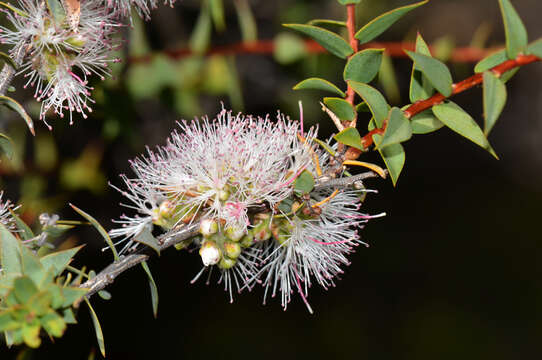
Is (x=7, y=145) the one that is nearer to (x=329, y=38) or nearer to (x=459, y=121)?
(x=329, y=38)

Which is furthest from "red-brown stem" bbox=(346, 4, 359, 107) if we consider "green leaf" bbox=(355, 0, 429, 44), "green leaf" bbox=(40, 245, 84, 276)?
"green leaf" bbox=(40, 245, 84, 276)

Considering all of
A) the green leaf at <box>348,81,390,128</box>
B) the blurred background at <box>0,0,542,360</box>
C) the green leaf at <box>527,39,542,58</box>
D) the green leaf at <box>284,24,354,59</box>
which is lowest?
the blurred background at <box>0,0,542,360</box>

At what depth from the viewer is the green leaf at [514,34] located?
2.27ft

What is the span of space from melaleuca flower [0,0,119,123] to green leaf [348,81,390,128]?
0.41 meters

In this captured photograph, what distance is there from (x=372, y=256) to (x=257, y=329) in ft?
2.62

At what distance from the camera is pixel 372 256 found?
316 cm

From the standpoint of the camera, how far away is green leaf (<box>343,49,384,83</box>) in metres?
0.80

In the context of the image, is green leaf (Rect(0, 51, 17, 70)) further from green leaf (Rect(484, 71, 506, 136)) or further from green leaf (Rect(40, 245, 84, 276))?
green leaf (Rect(484, 71, 506, 136))

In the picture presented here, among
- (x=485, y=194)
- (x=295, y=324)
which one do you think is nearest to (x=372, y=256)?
(x=295, y=324)

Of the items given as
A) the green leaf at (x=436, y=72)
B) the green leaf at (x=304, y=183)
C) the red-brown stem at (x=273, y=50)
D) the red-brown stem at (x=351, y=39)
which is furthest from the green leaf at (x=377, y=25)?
the red-brown stem at (x=273, y=50)

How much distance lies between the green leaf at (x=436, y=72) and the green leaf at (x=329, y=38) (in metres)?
0.14

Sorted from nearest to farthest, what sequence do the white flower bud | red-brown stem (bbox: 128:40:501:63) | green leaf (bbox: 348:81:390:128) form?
green leaf (bbox: 348:81:390:128) → the white flower bud → red-brown stem (bbox: 128:40:501:63)

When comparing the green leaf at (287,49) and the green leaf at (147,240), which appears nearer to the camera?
the green leaf at (147,240)

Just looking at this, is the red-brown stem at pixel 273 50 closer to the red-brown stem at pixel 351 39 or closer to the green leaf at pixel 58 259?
the red-brown stem at pixel 351 39
